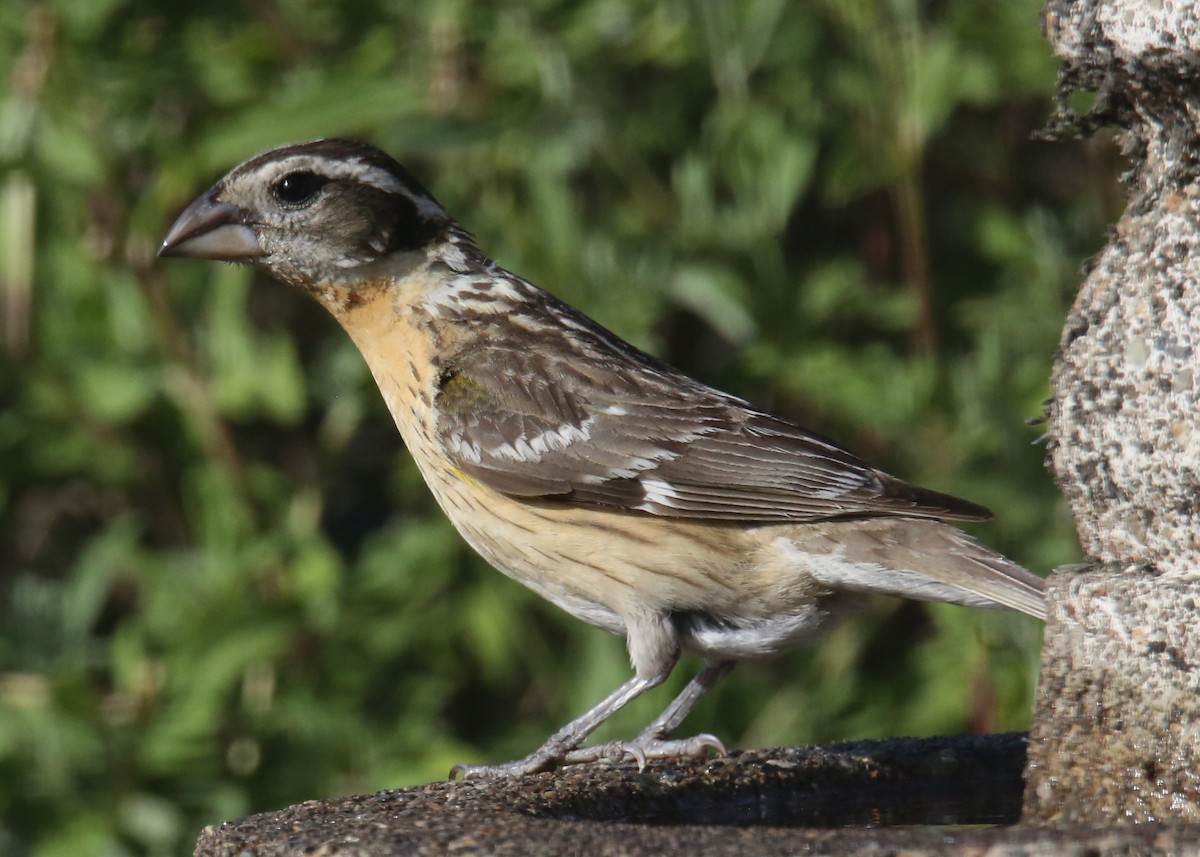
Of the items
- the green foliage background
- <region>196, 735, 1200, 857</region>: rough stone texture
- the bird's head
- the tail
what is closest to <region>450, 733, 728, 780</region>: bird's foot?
<region>196, 735, 1200, 857</region>: rough stone texture

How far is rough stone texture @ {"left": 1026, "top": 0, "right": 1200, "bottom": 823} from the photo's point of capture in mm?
2973

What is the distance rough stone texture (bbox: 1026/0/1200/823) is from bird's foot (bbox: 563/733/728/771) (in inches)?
31.5

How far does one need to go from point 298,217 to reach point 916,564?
75.5 inches

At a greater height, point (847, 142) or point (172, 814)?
point (847, 142)

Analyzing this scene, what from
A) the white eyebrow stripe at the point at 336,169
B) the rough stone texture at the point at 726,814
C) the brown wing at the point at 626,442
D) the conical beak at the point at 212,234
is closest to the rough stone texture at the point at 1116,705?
the rough stone texture at the point at 726,814

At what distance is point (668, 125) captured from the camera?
6.18 metres

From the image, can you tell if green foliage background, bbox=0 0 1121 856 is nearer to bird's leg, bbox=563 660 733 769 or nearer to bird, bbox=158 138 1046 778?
bird, bbox=158 138 1046 778

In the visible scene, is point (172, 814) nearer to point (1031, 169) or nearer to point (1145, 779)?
point (1145, 779)

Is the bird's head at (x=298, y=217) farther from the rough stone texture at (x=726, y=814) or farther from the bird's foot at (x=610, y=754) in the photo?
the rough stone texture at (x=726, y=814)

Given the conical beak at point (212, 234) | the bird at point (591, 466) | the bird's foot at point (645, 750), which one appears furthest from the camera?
the conical beak at point (212, 234)

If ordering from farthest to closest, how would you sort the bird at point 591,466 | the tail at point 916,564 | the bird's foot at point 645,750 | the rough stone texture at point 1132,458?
the bird at point 591,466 → the tail at point 916,564 → the bird's foot at point 645,750 → the rough stone texture at point 1132,458

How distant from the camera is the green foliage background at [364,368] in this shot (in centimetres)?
555

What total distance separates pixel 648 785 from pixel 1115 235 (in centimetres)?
138

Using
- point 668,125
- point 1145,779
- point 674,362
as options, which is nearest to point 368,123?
point 668,125
